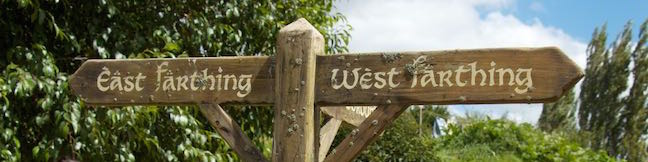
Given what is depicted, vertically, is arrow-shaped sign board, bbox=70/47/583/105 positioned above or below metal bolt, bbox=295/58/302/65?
below

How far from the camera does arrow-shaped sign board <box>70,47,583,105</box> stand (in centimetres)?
293

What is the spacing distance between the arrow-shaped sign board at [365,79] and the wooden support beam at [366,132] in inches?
1.6

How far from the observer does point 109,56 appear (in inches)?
231

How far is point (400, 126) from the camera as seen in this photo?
8695 mm

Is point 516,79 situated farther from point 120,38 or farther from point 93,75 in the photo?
point 120,38

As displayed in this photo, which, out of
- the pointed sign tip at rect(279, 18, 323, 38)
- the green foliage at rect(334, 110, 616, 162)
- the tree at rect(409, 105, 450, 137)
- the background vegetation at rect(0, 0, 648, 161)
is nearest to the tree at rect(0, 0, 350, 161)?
the background vegetation at rect(0, 0, 648, 161)

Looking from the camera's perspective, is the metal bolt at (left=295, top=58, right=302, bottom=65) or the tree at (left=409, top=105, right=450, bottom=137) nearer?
the metal bolt at (left=295, top=58, right=302, bottom=65)

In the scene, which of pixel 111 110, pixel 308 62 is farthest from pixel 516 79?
pixel 111 110

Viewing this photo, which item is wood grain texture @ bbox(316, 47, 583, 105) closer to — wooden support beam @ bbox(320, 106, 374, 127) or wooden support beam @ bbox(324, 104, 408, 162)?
wooden support beam @ bbox(324, 104, 408, 162)

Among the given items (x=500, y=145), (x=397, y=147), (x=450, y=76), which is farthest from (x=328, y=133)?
(x=500, y=145)

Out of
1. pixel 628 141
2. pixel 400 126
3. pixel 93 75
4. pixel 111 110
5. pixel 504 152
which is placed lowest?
pixel 628 141

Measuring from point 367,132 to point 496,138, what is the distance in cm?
1075

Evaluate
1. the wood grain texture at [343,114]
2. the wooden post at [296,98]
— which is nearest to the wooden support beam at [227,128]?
the wooden post at [296,98]

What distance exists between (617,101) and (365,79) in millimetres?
22043
